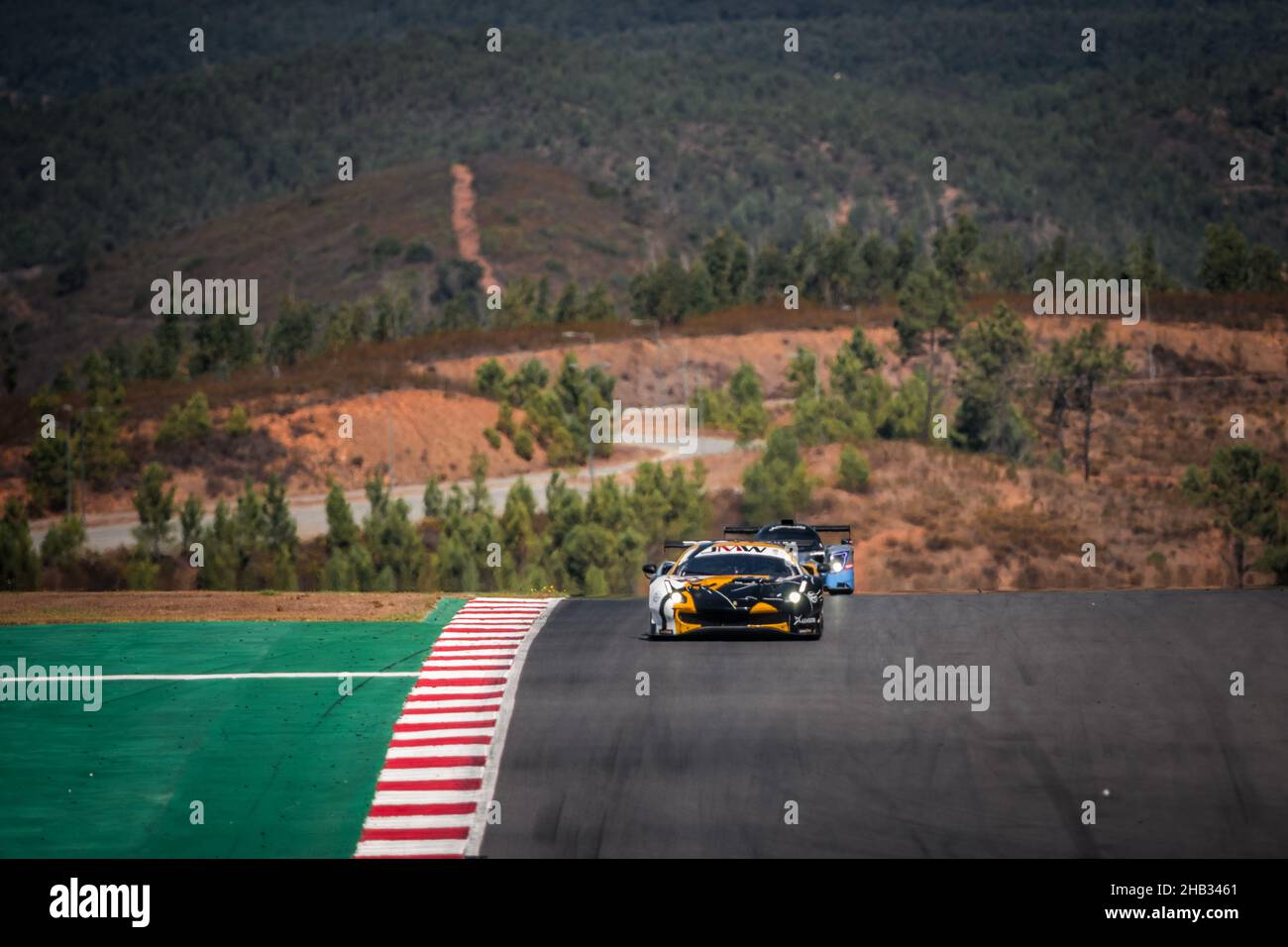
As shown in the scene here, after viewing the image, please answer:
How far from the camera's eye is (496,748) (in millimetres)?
17844

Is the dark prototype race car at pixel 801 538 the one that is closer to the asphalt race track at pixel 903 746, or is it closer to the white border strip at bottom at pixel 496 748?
the asphalt race track at pixel 903 746

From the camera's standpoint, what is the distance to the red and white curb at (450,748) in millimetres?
15477

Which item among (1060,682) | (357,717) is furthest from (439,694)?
(1060,682)

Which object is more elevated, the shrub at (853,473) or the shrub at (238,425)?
the shrub at (238,425)

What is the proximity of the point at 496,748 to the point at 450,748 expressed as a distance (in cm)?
56

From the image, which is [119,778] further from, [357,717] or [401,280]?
[401,280]

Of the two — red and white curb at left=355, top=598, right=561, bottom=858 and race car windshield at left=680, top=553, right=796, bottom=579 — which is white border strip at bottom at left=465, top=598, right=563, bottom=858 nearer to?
red and white curb at left=355, top=598, right=561, bottom=858

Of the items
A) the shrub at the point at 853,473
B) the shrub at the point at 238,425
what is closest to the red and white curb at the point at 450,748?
the shrub at the point at 853,473

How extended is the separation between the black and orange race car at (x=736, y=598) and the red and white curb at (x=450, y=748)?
221 cm

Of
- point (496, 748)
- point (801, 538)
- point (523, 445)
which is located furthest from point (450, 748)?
point (523, 445)

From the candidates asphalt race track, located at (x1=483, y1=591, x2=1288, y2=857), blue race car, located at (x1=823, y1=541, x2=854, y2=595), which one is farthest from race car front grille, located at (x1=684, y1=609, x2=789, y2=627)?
blue race car, located at (x1=823, y1=541, x2=854, y2=595)

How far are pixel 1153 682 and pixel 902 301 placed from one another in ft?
281

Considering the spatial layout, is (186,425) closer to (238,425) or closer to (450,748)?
(238,425)
